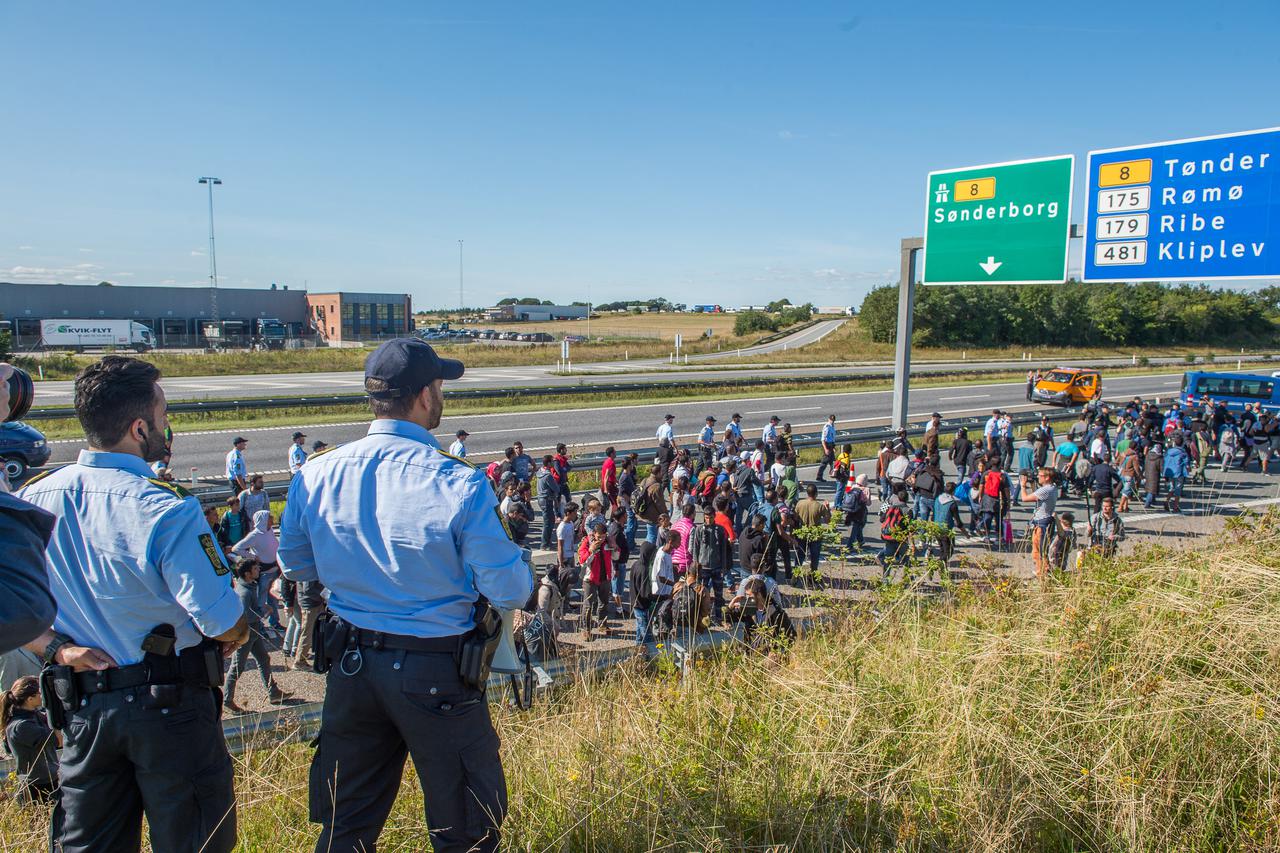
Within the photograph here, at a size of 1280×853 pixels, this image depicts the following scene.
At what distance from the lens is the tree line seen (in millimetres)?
73250

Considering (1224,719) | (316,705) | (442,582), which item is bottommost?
(316,705)

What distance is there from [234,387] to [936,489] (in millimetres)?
30877

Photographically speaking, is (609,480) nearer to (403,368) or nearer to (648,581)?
(648,581)

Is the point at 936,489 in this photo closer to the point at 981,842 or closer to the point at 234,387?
the point at 981,842

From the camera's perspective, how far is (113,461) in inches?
114

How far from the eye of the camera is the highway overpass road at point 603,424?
70.0ft

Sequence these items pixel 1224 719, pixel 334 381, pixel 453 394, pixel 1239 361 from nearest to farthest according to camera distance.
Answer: pixel 1224 719 → pixel 453 394 → pixel 334 381 → pixel 1239 361

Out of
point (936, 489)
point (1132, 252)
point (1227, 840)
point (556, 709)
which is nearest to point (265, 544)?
point (556, 709)

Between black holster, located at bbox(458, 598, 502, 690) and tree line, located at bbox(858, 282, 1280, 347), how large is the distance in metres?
69.0

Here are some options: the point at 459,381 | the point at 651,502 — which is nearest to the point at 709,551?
the point at 651,502

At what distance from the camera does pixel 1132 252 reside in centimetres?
1498

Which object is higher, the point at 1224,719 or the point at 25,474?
the point at 1224,719

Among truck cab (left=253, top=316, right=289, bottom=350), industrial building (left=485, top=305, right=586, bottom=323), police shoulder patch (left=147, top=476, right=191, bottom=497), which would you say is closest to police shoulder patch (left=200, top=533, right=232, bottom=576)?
police shoulder patch (left=147, top=476, right=191, bottom=497)

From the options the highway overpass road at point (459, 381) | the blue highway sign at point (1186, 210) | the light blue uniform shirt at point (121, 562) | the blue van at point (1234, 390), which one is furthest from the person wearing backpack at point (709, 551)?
the highway overpass road at point (459, 381)
